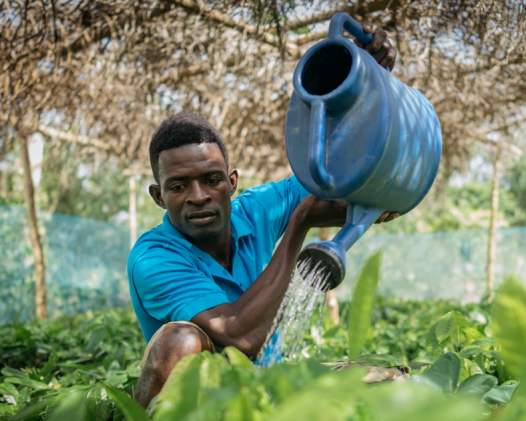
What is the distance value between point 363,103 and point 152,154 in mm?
765

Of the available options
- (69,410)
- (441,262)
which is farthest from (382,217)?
(441,262)

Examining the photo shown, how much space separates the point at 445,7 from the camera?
2541mm

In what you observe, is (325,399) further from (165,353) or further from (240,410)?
(165,353)

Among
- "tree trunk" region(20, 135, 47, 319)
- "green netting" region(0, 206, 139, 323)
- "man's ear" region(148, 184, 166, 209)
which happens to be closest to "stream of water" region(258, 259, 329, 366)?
"man's ear" region(148, 184, 166, 209)

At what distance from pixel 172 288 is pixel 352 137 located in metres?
0.62

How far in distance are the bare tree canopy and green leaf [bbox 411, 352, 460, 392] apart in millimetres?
1428

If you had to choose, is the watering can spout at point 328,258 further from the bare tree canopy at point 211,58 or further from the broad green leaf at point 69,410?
the bare tree canopy at point 211,58

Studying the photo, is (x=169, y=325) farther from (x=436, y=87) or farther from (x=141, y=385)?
(x=436, y=87)

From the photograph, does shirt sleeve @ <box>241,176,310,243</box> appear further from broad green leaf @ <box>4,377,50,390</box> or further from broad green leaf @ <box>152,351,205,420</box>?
broad green leaf @ <box>152,351,205,420</box>

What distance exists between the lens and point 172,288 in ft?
4.96

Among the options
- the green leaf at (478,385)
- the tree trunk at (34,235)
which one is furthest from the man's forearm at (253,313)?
the tree trunk at (34,235)

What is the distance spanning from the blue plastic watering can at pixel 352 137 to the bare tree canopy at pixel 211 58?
0.99 metres

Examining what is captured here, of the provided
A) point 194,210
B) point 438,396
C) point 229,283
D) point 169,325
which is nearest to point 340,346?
point 229,283

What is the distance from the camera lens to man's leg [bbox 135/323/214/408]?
1.28 metres
